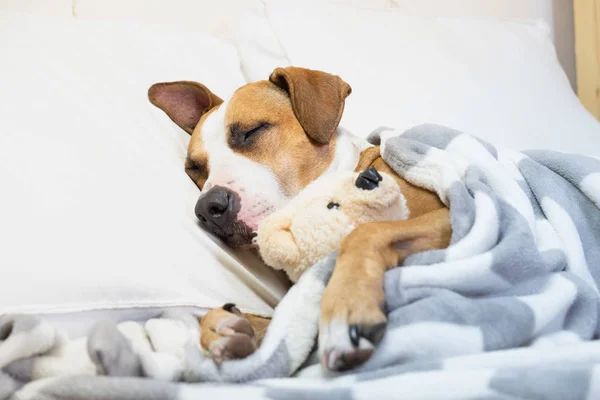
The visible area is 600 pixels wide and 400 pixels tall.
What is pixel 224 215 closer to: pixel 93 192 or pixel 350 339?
pixel 93 192

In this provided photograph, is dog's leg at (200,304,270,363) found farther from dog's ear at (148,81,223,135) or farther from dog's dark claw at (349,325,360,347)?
dog's ear at (148,81,223,135)

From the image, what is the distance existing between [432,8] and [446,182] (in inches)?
66.0

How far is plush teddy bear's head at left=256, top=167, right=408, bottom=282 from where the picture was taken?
2.80ft

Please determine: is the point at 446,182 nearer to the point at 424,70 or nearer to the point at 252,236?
the point at 252,236

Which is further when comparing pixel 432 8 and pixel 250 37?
pixel 432 8

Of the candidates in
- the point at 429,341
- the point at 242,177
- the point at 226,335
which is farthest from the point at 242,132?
the point at 429,341

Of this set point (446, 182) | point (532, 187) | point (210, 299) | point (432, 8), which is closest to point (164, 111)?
point (210, 299)

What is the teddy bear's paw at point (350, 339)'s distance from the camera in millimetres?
631

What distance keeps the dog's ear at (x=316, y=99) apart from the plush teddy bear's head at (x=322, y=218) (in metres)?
0.35

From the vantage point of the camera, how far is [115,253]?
2.84 feet

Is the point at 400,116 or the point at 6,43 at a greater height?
the point at 6,43

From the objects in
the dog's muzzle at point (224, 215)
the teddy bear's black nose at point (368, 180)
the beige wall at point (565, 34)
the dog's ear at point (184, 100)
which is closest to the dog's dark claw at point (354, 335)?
the teddy bear's black nose at point (368, 180)

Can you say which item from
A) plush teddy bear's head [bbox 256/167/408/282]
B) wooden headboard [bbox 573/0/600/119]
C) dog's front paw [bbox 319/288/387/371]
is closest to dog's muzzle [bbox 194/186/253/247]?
plush teddy bear's head [bbox 256/167/408/282]

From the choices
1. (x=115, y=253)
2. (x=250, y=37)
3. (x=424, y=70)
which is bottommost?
(x=115, y=253)
